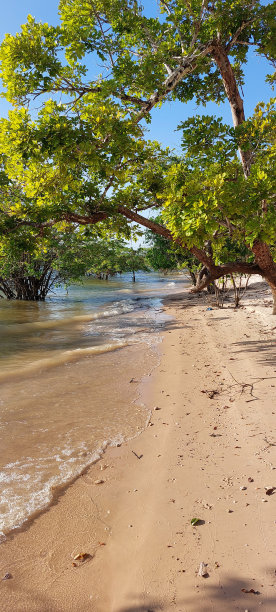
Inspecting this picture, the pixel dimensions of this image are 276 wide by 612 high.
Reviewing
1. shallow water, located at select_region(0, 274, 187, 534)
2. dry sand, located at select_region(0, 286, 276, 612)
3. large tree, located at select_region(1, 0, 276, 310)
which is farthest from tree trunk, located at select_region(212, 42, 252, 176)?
shallow water, located at select_region(0, 274, 187, 534)

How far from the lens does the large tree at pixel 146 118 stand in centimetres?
570

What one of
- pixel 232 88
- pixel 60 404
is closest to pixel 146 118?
pixel 232 88

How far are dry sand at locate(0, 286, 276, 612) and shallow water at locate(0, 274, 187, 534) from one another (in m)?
0.33

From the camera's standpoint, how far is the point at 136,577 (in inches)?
104

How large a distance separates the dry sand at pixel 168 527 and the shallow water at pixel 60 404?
13.1 inches

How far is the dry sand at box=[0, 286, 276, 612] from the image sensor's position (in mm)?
2469

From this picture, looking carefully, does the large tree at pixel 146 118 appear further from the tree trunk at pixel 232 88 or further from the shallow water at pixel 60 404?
the shallow water at pixel 60 404

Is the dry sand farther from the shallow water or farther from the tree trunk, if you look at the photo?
the tree trunk

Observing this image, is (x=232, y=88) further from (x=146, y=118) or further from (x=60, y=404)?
(x=60, y=404)

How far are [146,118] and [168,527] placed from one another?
25.8 ft

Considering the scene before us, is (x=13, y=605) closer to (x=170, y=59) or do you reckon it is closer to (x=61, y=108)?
(x=61, y=108)

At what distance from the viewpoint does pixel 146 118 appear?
7488 mm

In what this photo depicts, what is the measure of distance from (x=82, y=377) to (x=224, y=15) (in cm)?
850

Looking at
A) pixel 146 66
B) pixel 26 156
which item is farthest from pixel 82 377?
pixel 146 66
